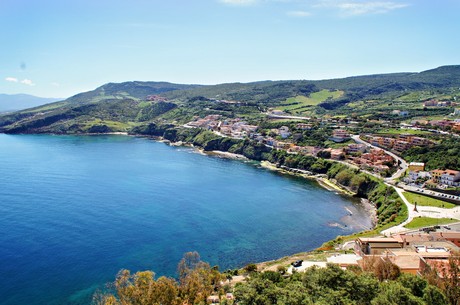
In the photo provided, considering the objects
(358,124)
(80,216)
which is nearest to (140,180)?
(80,216)

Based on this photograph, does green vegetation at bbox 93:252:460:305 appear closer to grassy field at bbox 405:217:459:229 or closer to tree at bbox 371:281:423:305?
tree at bbox 371:281:423:305

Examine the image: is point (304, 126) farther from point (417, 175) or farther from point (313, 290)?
point (313, 290)

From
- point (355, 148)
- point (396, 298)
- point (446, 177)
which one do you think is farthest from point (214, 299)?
point (355, 148)

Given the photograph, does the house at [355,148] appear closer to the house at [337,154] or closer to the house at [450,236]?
the house at [337,154]

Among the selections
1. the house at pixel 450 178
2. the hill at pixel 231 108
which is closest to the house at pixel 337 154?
the house at pixel 450 178

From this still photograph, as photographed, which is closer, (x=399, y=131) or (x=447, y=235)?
(x=447, y=235)

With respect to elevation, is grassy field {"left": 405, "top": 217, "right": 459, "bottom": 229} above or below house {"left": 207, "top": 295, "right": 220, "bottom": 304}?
below

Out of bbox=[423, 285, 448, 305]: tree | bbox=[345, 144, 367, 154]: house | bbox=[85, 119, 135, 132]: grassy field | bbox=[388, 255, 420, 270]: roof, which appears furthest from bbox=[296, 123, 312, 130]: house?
bbox=[423, 285, 448, 305]: tree

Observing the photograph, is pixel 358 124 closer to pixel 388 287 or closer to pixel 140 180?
pixel 140 180
